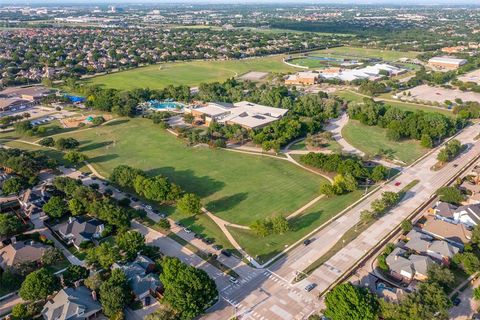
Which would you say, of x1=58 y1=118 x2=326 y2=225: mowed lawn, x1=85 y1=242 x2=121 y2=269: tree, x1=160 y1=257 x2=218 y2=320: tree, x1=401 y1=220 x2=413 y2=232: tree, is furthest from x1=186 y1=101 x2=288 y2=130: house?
x1=160 y1=257 x2=218 y2=320: tree

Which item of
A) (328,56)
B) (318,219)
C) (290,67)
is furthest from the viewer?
(328,56)

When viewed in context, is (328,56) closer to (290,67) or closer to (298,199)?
(290,67)

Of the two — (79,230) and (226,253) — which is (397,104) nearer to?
(226,253)

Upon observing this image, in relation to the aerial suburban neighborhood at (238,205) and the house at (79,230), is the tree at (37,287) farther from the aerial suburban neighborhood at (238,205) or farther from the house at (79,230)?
the house at (79,230)

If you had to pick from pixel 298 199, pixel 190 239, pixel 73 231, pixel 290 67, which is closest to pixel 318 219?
pixel 298 199

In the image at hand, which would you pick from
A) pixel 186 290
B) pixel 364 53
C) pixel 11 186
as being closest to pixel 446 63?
pixel 364 53

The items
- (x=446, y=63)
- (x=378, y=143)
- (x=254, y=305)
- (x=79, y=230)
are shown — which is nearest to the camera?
(x=254, y=305)
